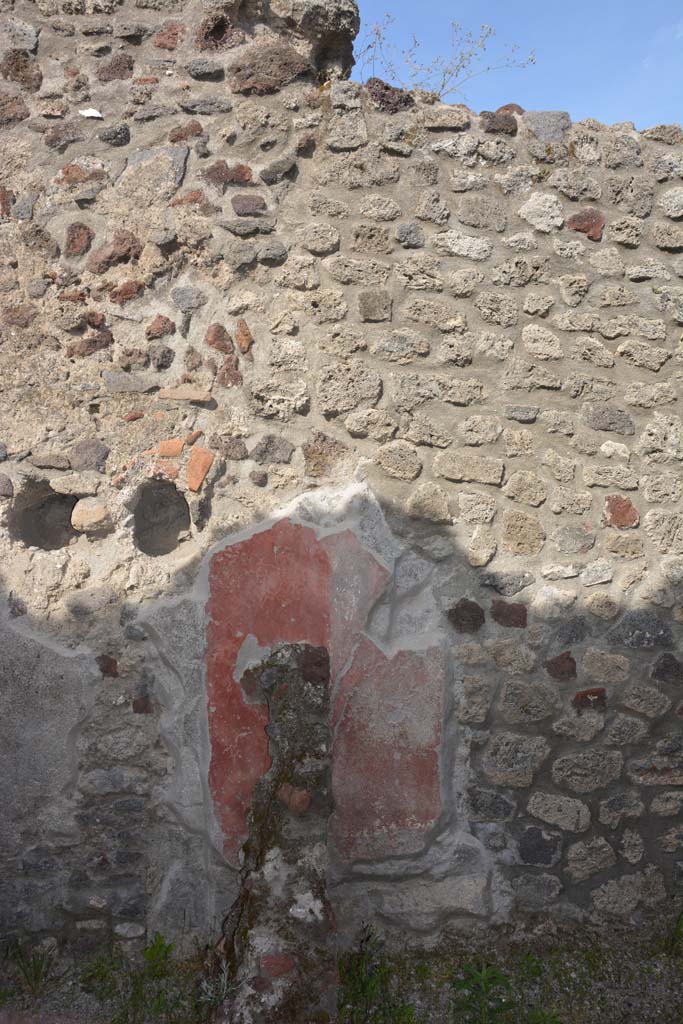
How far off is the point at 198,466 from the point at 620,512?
146 cm

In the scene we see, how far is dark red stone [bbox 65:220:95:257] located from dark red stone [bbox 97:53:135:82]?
56 centimetres

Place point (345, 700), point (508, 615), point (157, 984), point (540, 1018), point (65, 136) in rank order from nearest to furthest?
point (540, 1018)
point (157, 984)
point (345, 700)
point (508, 615)
point (65, 136)

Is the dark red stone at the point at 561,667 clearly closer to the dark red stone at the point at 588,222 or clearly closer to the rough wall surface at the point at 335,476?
the rough wall surface at the point at 335,476

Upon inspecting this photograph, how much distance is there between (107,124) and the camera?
9.43 ft

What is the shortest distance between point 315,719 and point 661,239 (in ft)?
6.66

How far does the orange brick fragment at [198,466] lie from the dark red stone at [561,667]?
1.33m

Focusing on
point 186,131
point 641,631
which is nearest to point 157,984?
point 641,631

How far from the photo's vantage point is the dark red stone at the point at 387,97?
9.20ft

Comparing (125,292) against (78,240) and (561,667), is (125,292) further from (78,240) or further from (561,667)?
(561,667)

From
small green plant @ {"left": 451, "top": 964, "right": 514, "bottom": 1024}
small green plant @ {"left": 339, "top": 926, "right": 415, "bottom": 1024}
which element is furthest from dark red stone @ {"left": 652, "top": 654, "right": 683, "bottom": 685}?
small green plant @ {"left": 339, "top": 926, "right": 415, "bottom": 1024}

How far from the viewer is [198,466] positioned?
8.94 ft

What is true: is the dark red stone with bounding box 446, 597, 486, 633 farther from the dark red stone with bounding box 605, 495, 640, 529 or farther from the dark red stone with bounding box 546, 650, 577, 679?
the dark red stone with bounding box 605, 495, 640, 529

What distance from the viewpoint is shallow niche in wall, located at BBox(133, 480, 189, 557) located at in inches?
112

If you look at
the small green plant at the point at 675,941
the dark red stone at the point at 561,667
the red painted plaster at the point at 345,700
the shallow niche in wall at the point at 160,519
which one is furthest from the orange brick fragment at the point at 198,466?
the small green plant at the point at 675,941
